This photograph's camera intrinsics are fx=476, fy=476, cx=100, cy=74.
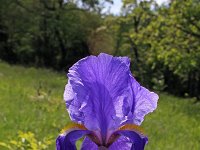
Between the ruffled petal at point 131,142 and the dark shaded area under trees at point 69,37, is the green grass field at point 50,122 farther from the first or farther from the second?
the dark shaded area under trees at point 69,37

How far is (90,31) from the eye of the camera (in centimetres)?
3117

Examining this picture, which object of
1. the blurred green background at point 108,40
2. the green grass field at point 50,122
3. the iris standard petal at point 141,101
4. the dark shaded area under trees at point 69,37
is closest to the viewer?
the iris standard petal at point 141,101

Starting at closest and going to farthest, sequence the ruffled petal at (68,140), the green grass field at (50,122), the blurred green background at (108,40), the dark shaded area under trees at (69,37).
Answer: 1. the ruffled petal at (68,140)
2. the green grass field at (50,122)
3. the blurred green background at (108,40)
4. the dark shaded area under trees at (69,37)

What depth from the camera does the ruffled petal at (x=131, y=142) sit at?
3.62 ft

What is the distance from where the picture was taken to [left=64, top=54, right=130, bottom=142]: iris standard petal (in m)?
1.16

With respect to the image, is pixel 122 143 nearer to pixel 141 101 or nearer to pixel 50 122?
pixel 141 101

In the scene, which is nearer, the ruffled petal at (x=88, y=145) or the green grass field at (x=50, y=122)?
the ruffled petal at (x=88, y=145)

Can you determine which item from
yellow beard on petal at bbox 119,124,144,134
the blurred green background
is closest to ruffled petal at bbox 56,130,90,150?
yellow beard on petal at bbox 119,124,144,134

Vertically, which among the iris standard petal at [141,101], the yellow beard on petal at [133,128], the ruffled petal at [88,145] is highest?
the iris standard petal at [141,101]

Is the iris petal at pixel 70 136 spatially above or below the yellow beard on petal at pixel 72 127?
below

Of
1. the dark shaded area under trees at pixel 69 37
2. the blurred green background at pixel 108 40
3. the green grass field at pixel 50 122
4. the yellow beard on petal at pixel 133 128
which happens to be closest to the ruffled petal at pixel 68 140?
the yellow beard on petal at pixel 133 128

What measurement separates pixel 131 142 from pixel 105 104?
12 centimetres

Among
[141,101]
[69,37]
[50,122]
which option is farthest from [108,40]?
[141,101]

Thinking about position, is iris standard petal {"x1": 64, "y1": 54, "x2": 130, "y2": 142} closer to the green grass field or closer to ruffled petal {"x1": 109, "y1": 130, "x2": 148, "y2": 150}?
ruffled petal {"x1": 109, "y1": 130, "x2": 148, "y2": 150}
